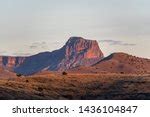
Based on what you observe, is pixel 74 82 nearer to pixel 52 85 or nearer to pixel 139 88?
pixel 52 85

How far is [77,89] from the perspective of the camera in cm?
12069

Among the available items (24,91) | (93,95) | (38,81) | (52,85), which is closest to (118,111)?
(24,91)

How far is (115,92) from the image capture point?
375ft

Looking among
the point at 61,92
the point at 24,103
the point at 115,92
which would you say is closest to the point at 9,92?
the point at 61,92

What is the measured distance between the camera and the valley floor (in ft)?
317

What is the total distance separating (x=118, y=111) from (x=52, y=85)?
9488 centimetres

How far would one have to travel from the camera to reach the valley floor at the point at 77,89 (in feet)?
317

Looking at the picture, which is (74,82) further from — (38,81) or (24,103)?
(24,103)

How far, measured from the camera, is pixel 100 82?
443 ft

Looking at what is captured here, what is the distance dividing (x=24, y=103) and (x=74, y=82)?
328 feet

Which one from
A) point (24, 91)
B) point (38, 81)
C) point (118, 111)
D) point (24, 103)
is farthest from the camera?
point (38, 81)

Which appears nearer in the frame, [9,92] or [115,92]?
[9,92]

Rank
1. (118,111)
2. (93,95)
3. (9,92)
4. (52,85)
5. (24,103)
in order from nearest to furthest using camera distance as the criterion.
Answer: (118,111) → (24,103) → (9,92) → (93,95) → (52,85)

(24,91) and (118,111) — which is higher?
(118,111)
